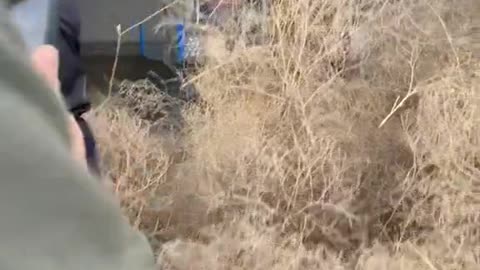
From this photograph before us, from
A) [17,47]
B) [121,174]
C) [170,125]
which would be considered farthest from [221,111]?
[17,47]

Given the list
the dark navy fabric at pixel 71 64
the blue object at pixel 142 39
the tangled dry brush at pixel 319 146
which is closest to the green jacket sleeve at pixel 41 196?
the dark navy fabric at pixel 71 64

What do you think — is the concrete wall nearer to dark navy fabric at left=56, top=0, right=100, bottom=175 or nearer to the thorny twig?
the thorny twig

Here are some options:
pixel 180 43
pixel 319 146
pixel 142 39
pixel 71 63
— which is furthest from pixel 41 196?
pixel 142 39

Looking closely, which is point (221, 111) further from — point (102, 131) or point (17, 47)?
point (17, 47)

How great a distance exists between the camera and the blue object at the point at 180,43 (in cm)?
176

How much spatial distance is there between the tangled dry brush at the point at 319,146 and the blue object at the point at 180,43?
0.09 meters

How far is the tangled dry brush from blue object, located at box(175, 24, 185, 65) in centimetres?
9

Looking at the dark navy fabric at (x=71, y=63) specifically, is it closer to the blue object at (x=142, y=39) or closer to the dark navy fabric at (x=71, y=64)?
the dark navy fabric at (x=71, y=64)

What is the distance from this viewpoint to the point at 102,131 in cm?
162

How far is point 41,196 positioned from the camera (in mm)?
193

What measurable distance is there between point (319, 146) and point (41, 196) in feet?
4.59

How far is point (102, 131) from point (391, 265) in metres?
0.60

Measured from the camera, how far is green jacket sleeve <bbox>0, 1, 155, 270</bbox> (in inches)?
7.4

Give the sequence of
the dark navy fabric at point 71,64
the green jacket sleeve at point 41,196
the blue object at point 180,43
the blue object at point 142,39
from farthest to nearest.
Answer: the blue object at point 142,39, the blue object at point 180,43, the dark navy fabric at point 71,64, the green jacket sleeve at point 41,196
